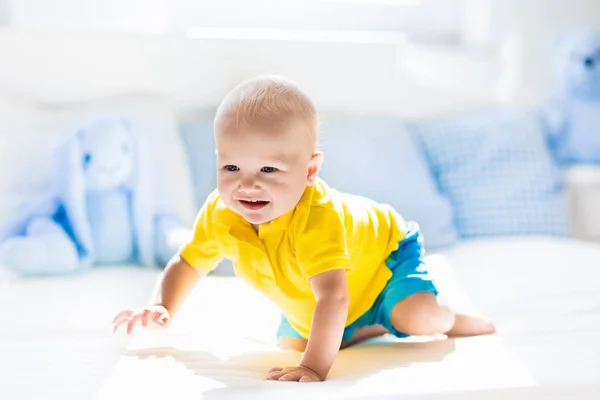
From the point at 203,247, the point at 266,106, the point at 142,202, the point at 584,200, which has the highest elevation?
the point at 266,106

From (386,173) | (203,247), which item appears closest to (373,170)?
(386,173)

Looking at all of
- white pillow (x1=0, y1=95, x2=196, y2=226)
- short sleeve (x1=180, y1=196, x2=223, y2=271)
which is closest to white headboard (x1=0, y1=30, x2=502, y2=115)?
white pillow (x1=0, y1=95, x2=196, y2=226)

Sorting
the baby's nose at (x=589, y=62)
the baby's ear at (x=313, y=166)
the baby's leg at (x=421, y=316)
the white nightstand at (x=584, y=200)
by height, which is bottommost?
the white nightstand at (x=584, y=200)

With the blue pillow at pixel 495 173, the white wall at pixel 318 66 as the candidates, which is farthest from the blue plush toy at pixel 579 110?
the white wall at pixel 318 66

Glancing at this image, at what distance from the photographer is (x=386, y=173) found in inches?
84.7

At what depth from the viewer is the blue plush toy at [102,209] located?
6.09 ft

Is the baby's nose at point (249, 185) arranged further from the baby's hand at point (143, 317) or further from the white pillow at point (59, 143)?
the white pillow at point (59, 143)

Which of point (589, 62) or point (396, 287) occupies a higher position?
point (589, 62)

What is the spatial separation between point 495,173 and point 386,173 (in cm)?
37

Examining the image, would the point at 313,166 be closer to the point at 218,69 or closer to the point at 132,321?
the point at 132,321

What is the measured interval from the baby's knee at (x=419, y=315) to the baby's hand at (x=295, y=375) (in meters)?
0.27

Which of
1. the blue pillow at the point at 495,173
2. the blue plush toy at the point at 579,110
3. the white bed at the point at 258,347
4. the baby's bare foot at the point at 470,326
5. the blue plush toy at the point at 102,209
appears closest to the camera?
the white bed at the point at 258,347

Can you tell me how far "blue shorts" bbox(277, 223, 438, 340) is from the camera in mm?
1292

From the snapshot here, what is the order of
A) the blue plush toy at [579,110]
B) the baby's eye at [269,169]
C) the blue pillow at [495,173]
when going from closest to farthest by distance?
the baby's eye at [269,169] → the blue pillow at [495,173] → the blue plush toy at [579,110]
